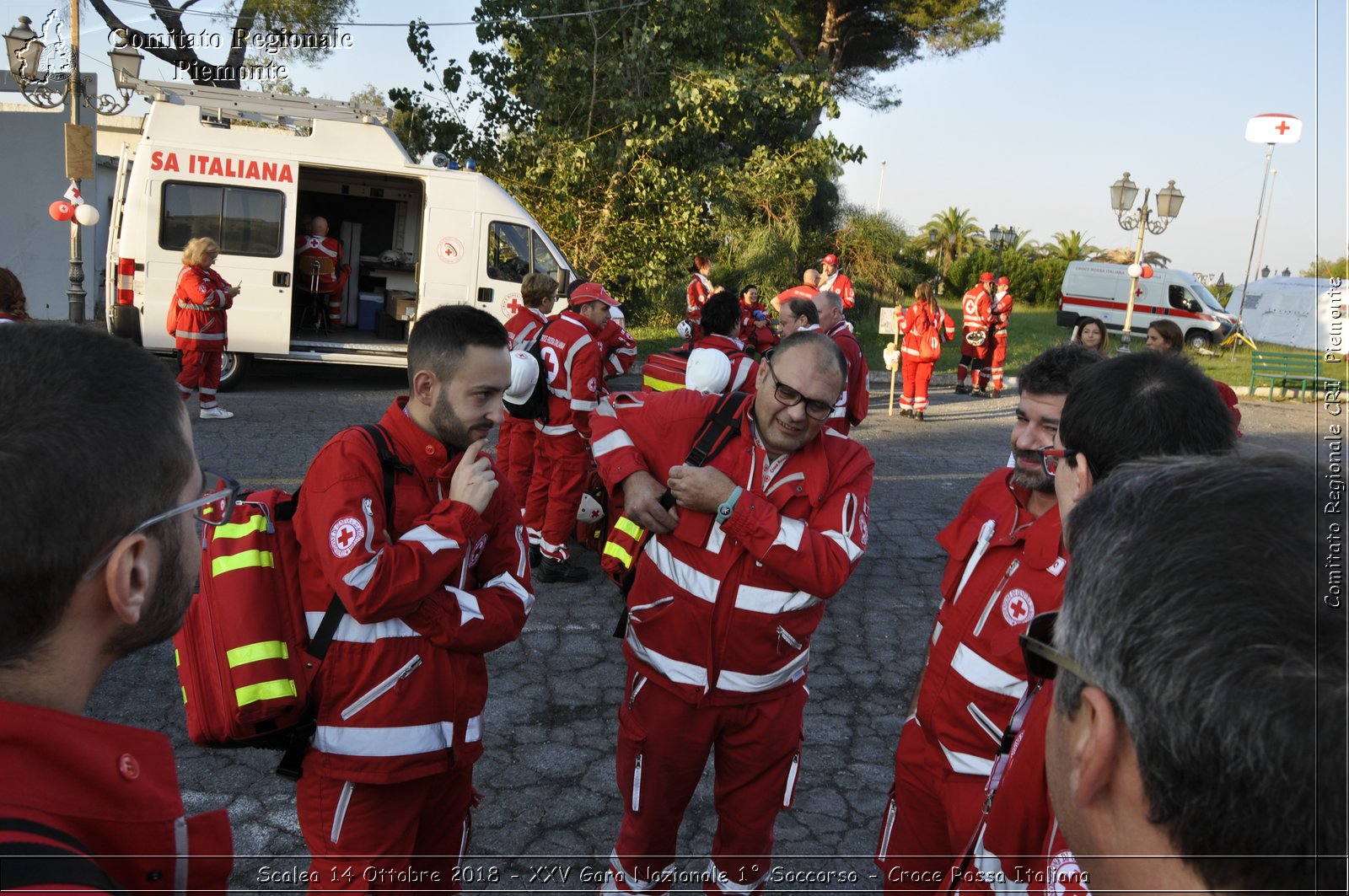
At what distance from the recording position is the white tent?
2826 millimetres

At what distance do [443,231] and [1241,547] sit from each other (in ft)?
42.6

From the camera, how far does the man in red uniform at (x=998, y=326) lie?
54.7ft

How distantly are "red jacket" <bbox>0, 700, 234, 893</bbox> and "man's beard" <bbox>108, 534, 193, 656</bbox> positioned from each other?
0.40 ft

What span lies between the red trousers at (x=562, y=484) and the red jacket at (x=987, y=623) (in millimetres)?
4117

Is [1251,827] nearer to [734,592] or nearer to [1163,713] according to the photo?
[1163,713]

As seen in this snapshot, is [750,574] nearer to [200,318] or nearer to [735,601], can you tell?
[735,601]

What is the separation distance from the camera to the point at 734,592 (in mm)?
2969

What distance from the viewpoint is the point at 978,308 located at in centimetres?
1641

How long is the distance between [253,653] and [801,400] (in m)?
1.72

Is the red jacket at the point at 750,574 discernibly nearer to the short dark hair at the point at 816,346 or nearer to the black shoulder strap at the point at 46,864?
the short dark hair at the point at 816,346

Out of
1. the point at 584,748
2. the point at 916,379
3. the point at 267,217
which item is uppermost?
the point at 267,217

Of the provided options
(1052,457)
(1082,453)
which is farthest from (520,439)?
(1082,453)

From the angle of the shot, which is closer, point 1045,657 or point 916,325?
point 1045,657

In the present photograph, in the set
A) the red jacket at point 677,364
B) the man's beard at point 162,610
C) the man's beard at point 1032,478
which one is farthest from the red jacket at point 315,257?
the man's beard at point 162,610
